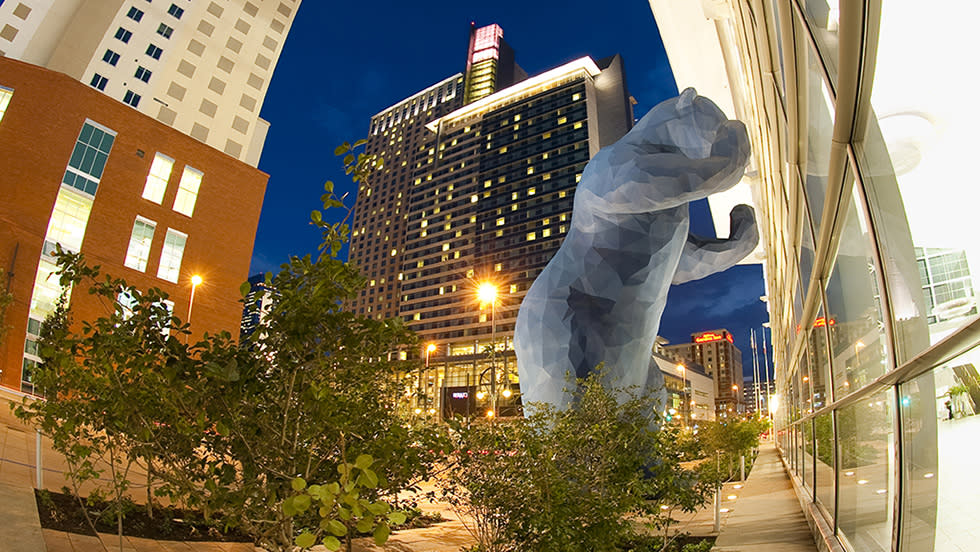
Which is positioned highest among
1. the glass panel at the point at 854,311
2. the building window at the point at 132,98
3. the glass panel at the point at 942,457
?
the building window at the point at 132,98

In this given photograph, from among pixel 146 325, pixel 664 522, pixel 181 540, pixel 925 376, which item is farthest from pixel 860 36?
pixel 181 540

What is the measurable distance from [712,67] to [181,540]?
14.6 m

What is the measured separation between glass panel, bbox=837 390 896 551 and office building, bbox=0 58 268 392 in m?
21.7

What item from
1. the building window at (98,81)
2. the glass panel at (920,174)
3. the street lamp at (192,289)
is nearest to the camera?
the glass panel at (920,174)

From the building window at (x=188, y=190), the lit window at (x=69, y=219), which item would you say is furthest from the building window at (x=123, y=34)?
the lit window at (x=69, y=219)

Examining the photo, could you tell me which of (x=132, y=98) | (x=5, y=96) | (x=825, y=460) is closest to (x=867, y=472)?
(x=825, y=460)

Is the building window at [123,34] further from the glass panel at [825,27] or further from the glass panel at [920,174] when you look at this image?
the glass panel at [920,174]

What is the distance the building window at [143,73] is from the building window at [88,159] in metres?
6.54

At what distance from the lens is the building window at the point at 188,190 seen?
31.4 m

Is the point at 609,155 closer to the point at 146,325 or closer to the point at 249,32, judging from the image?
the point at 146,325

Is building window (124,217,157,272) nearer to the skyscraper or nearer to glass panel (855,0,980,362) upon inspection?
glass panel (855,0,980,362)

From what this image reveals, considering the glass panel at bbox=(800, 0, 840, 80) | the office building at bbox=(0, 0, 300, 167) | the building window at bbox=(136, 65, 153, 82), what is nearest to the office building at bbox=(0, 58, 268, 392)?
the office building at bbox=(0, 0, 300, 167)

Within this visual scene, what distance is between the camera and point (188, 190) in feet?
105

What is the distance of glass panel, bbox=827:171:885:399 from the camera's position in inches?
108
